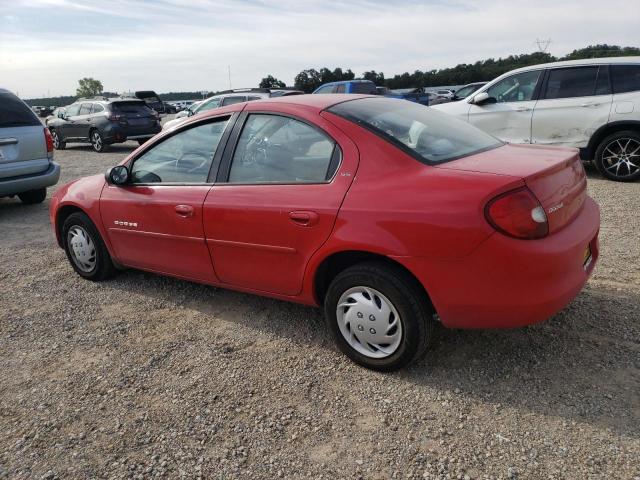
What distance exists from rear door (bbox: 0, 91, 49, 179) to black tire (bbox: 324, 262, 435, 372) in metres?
6.15

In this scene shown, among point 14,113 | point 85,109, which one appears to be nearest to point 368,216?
point 14,113

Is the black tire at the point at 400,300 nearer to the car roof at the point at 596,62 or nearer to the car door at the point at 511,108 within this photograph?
the car door at the point at 511,108

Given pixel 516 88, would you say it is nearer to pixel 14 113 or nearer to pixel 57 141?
pixel 14 113

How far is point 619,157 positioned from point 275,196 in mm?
6175

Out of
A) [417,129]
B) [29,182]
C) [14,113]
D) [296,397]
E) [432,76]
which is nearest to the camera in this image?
[296,397]

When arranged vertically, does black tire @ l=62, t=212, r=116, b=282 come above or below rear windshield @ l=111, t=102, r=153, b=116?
below

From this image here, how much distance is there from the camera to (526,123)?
7742 mm

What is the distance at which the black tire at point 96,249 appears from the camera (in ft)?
14.0

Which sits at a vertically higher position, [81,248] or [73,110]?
[73,110]

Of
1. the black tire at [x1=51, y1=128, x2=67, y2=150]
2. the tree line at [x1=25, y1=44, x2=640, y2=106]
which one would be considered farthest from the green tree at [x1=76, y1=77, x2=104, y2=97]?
the black tire at [x1=51, y1=128, x2=67, y2=150]

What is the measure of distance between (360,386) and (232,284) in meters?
1.17

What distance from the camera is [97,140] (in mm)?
15031

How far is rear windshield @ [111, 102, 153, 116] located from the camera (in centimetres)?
1467

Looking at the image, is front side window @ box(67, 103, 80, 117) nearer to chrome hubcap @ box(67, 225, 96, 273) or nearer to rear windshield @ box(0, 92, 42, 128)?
rear windshield @ box(0, 92, 42, 128)
